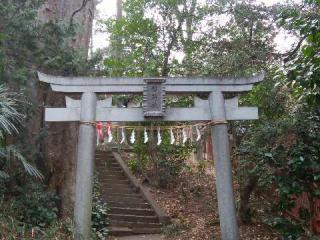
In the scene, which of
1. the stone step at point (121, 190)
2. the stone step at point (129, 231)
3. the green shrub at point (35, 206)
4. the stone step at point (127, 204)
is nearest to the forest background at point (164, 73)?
the green shrub at point (35, 206)

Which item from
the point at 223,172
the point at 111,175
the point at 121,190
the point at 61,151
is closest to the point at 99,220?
the point at 61,151

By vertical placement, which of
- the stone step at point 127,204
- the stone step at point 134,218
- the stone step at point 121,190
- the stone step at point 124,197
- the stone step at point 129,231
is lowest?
the stone step at point 129,231

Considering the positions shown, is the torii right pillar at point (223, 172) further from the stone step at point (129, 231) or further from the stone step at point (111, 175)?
the stone step at point (111, 175)

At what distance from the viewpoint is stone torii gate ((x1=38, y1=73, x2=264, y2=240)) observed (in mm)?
7246

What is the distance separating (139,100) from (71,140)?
3.90 metres

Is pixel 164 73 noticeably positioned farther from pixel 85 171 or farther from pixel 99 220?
pixel 85 171

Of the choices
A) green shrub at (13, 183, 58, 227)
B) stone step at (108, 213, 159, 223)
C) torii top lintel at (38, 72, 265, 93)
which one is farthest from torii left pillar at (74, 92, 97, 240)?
stone step at (108, 213, 159, 223)

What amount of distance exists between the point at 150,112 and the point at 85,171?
1540mm

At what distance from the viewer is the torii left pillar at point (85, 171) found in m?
7.14

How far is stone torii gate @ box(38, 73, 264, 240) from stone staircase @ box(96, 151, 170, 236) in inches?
137

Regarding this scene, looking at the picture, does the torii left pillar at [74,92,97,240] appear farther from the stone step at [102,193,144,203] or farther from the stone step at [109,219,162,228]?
the stone step at [102,193,144,203]

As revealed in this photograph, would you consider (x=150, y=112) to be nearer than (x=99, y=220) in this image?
Yes

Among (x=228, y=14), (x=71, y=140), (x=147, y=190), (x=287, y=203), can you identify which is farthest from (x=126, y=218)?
(x=228, y=14)

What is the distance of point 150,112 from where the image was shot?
24.8ft
